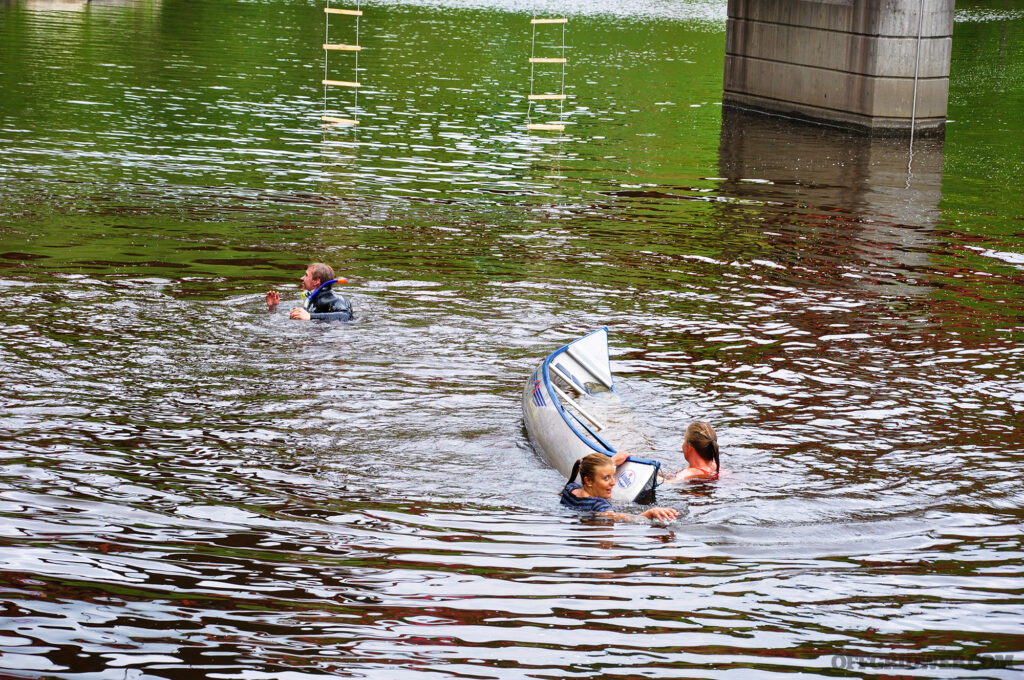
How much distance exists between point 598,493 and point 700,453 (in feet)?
4.12

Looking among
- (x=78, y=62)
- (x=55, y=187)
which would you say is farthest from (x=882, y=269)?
(x=78, y=62)

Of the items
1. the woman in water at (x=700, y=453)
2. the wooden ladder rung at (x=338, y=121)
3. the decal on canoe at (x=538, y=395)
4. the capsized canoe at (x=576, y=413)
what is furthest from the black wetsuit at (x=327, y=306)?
the wooden ladder rung at (x=338, y=121)

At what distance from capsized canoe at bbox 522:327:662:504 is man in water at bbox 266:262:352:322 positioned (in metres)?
3.77

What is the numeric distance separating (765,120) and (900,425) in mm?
28909

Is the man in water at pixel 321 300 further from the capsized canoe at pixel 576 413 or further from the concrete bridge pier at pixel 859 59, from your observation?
the concrete bridge pier at pixel 859 59

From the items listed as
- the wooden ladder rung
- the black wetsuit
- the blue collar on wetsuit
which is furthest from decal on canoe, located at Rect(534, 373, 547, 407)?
the wooden ladder rung

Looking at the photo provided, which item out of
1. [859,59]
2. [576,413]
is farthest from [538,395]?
[859,59]

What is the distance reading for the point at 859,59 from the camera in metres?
36.1

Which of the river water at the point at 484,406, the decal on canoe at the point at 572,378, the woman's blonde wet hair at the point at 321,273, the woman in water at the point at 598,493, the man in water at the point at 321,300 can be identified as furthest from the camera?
the woman's blonde wet hair at the point at 321,273

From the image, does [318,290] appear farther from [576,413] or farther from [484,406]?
[576,413]

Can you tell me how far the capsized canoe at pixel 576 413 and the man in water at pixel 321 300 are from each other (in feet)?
12.4

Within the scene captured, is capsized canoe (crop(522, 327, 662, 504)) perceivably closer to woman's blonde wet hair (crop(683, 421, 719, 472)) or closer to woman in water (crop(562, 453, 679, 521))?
woman in water (crop(562, 453, 679, 521))

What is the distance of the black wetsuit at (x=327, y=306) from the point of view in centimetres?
1650

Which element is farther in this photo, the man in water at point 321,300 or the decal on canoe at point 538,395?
the man in water at point 321,300
